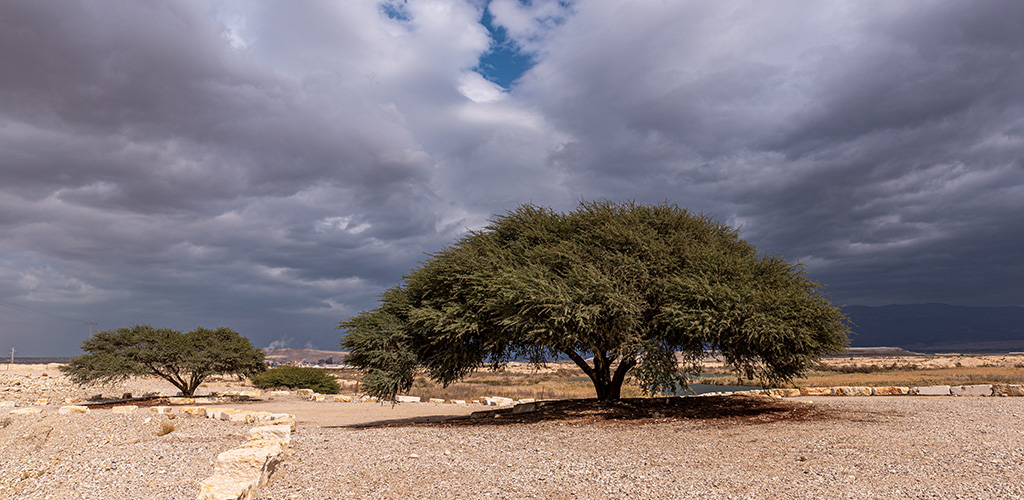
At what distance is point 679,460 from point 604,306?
20.1 feet

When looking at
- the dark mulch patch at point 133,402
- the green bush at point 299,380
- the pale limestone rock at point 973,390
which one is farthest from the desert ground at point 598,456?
the green bush at point 299,380

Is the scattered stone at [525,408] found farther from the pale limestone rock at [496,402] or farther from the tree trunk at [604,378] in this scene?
the pale limestone rock at [496,402]

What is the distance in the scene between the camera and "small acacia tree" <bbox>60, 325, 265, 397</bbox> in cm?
3238

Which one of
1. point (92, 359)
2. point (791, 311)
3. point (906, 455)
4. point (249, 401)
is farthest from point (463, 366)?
point (92, 359)

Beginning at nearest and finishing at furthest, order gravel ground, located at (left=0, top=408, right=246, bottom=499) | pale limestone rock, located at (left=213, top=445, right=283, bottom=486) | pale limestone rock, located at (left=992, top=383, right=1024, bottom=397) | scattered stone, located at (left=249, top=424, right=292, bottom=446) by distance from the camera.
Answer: pale limestone rock, located at (left=213, top=445, right=283, bottom=486), gravel ground, located at (left=0, top=408, right=246, bottom=499), scattered stone, located at (left=249, top=424, right=292, bottom=446), pale limestone rock, located at (left=992, top=383, right=1024, bottom=397)

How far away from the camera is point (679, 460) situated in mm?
10594

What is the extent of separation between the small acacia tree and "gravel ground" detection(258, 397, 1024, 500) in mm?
21178

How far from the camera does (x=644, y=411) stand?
17.9 meters

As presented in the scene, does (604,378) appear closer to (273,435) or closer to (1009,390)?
A: (273,435)

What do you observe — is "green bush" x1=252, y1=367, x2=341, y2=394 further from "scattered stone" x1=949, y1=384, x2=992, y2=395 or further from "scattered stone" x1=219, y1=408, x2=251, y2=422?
Answer: "scattered stone" x1=949, y1=384, x2=992, y2=395

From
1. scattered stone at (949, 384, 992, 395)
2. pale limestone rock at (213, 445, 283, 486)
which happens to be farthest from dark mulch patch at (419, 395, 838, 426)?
scattered stone at (949, 384, 992, 395)

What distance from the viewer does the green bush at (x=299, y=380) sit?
1820 inches

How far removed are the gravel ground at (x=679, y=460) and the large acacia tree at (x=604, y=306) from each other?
248cm

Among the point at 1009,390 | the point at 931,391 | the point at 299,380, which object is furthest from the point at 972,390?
the point at 299,380
